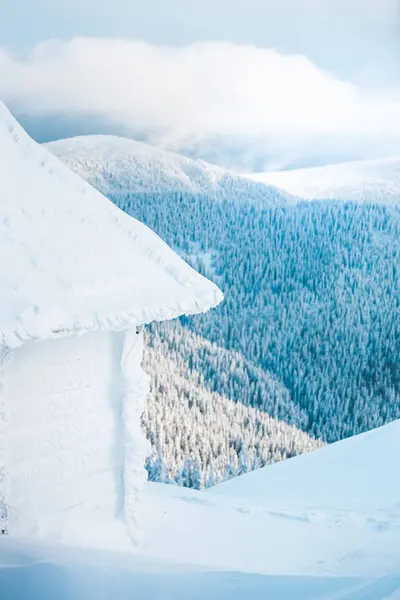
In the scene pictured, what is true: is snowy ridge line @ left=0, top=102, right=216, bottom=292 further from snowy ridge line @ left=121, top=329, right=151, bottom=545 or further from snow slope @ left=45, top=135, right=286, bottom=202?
snow slope @ left=45, top=135, right=286, bottom=202

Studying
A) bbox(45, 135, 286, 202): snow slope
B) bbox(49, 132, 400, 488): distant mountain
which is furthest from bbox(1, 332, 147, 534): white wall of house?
bbox(49, 132, 400, 488): distant mountain

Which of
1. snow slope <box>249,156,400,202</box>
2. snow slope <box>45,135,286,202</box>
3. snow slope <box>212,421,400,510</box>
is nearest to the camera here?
snow slope <box>212,421,400,510</box>

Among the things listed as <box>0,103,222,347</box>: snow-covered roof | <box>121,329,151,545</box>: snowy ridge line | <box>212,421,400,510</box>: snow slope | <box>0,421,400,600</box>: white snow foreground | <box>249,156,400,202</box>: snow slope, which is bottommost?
<box>212,421,400,510</box>: snow slope

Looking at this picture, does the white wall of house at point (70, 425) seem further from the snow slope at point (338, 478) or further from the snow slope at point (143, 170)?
the snow slope at point (143, 170)

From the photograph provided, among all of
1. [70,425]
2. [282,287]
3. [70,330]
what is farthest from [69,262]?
[282,287]

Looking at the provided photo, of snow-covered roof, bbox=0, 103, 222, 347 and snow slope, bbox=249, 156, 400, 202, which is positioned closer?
snow-covered roof, bbox=0, 103, 222, 347

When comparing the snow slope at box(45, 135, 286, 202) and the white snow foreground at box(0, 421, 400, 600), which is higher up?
the snow slope at box(45, 135, 286, 202)

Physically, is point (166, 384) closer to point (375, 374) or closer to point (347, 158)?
point (375, 374)

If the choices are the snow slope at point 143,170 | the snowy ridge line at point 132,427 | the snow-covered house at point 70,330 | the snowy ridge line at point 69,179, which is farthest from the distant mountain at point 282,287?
the snowy ridge line at point 132,427

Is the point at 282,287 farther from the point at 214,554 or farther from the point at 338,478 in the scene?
the point at 214,554
